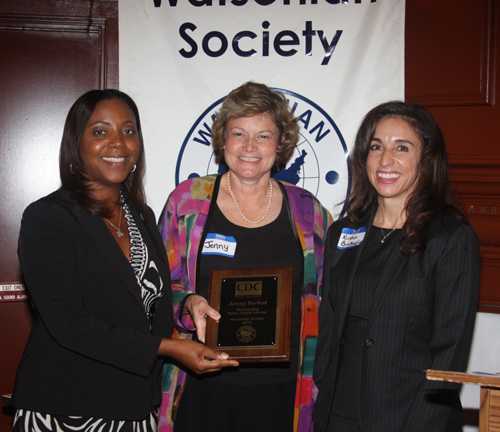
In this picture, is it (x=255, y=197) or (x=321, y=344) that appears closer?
(x=321, y=344)

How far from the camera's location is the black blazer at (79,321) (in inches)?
99.3

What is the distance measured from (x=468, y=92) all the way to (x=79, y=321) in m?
2.36

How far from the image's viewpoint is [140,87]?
13.0 feet

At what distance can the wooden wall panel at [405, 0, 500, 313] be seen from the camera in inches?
149

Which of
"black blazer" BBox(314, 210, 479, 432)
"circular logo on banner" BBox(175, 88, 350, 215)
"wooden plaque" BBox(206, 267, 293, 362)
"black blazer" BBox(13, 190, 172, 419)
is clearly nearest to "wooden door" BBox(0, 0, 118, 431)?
"circular logo on banner" BBox(175, 88, 350, 215)

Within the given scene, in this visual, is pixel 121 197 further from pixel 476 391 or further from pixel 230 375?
pixel 476 391

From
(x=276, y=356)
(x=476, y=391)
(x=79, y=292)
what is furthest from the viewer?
(x=476, y=391)

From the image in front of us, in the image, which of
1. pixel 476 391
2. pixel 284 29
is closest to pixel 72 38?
pixel 284 29

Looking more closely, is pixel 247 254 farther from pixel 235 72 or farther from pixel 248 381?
pixel 235 72

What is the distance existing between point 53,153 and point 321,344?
6.63ft

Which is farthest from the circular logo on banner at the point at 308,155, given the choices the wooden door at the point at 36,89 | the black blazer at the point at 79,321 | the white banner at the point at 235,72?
the black blazer at the point at 79,321

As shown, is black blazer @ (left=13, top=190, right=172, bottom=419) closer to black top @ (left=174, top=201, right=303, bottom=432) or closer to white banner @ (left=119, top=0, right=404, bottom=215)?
black top @ (left=174, top=201, right=303, bottom=432)

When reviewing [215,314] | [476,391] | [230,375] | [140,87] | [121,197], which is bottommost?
[476,391]

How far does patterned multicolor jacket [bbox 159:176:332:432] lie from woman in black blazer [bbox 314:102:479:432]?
7.0 inches
